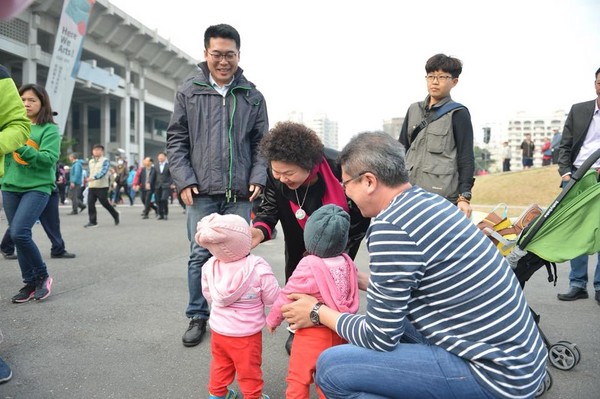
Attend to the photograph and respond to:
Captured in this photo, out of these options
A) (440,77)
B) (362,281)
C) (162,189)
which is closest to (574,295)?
(440,77)

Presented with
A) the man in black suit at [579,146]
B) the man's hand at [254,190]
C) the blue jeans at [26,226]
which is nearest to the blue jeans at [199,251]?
the man's hand at [254,190]

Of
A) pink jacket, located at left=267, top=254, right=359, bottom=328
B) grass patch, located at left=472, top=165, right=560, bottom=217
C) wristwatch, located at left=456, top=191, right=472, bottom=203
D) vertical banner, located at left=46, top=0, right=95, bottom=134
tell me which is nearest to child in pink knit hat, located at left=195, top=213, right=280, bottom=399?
pink jacket, located at left=267, top=254, right=359, bottom=328

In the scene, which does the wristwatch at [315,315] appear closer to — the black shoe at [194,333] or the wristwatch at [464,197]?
the black shoe at [194,333]

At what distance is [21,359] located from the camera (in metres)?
2.90

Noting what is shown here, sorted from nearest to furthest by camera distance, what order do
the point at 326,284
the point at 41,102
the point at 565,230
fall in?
the point at 326,284 → the point at 565,230 → the point at 41,102

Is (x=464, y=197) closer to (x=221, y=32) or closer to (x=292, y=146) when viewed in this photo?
(x=292, y=146)

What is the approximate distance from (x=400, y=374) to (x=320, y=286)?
57 cm

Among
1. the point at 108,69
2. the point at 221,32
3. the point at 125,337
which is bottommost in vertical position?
the point at 125,337

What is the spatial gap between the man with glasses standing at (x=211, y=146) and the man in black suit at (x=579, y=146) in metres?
3.06

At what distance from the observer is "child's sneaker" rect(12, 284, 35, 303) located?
4047 mm

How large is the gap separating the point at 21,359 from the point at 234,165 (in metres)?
1.84

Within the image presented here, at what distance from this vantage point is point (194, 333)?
326 centimetres

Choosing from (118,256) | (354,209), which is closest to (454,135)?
(354,209)

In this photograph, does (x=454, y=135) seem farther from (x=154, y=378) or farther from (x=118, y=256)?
(x=118, y=256)
